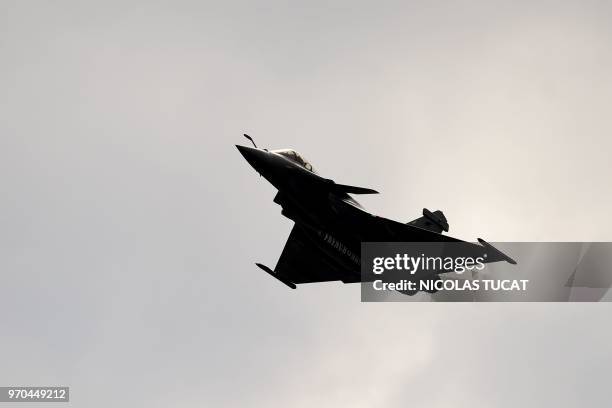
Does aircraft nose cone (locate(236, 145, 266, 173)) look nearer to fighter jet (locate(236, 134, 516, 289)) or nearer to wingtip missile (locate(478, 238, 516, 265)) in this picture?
fighter jet (locate(236, 134, 516, 289))

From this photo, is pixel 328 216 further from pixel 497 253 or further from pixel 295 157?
pixel 497 253

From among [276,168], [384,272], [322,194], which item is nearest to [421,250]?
[384,272]

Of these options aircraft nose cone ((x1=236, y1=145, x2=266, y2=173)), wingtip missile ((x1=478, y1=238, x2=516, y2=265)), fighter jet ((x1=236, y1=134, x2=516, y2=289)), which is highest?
aircraft nose cone ((x1=236, y1=145, x2=266, y2=173))

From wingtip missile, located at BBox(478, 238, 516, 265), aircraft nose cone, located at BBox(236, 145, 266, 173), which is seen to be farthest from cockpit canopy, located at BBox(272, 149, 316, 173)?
wingtip missile, located at BBox(478, 238, 516, 265)

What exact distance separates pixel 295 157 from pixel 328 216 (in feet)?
13.7

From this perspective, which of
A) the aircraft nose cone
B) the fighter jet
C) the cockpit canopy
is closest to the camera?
the aircraft nose cone

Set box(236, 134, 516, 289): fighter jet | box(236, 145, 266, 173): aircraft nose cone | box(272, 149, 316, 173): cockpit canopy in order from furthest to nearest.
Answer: box(272, 149, 316, 173): cockpit canopy → box(236, 134, 516, 289): fighter jet → box(236, 145, 266, 173): aircraft nose cone

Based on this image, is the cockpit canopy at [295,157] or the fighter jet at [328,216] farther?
the cockpit canopy at [295,157]

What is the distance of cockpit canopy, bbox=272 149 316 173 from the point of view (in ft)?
162

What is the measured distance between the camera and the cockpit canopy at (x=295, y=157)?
4934cm

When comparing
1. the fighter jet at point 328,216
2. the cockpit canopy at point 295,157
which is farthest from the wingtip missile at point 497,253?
the cockpit canopy at point 295,157

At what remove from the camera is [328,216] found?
50.1 meters

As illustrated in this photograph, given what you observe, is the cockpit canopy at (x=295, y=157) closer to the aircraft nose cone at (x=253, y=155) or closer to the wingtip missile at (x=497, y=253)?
the aircraft nose cone at (x=253, y=155)

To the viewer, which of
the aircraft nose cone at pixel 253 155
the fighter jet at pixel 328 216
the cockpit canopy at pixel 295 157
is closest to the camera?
the aircraft nose cone at pixel 253 155
